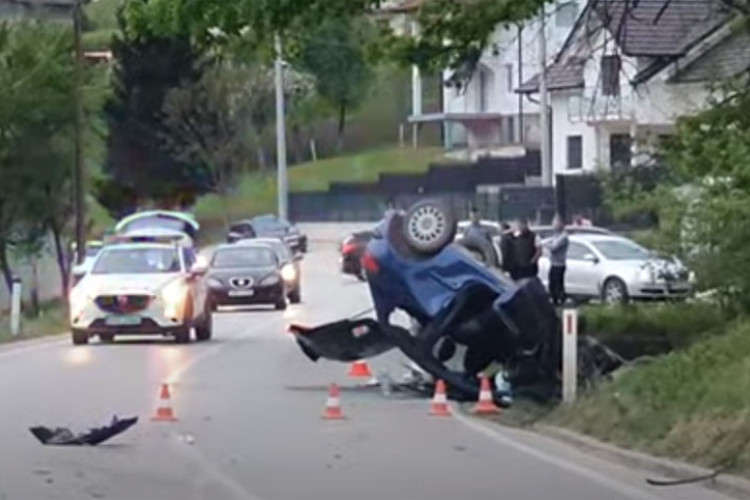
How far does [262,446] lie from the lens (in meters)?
20.8

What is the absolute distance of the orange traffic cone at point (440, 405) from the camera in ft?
78.8

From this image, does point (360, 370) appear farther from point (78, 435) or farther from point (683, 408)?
point (683, 408)

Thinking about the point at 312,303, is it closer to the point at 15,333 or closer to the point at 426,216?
the point at 15,333

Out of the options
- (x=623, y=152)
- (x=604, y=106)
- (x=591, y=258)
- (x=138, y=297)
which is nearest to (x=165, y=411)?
(x=604, y=106)

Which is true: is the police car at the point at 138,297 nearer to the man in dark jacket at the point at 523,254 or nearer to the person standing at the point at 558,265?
the man in dark jacket at the point at 523,254

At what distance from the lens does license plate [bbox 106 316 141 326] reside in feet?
119

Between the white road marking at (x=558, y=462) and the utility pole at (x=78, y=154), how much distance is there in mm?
29398

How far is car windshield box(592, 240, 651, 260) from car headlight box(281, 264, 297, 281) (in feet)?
25.0

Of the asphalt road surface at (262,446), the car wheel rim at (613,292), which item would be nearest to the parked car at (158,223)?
the car wheel rim at (613,292)

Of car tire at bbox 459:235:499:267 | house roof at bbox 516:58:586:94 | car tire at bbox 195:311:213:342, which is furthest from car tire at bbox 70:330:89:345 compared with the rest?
house roof at bbox 516:58:586:94

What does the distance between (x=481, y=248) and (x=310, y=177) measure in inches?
2282

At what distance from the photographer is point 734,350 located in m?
23.0

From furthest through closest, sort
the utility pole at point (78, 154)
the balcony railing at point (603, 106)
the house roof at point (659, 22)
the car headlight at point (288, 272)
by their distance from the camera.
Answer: the utility pole at point (78, 154)
the car headlight at point (288, 272)
the balcony railing at point (603, 106)
the house roof at point (659, 22)


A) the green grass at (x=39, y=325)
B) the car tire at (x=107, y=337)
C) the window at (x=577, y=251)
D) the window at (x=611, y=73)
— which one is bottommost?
the green grass at (x=39, y=325)
